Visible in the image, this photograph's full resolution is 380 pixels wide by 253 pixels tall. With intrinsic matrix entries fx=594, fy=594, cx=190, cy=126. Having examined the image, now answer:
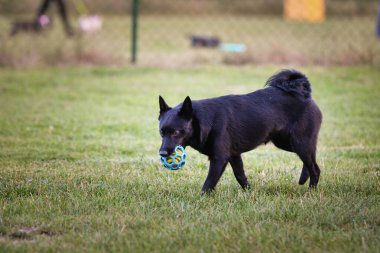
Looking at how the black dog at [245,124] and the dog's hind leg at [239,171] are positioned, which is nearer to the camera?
the black dog at [245,124]

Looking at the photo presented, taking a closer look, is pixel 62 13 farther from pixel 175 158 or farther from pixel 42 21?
pixel 175 158

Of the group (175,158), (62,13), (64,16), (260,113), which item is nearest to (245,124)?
(260,113)

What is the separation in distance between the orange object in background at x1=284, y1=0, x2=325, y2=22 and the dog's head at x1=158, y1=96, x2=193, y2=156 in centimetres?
1400

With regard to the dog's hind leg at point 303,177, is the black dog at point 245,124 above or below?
above

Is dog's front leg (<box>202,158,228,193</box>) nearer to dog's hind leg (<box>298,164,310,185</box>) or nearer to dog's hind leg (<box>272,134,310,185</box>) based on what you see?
dog's hind leg (<box>272,134,310,185</box>)

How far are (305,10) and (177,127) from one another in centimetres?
1709

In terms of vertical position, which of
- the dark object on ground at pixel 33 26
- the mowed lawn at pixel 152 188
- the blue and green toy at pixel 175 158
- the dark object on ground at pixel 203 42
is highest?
the dark object on ground at pixel 33 26

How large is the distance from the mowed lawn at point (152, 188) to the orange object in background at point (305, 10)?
28.6 ft

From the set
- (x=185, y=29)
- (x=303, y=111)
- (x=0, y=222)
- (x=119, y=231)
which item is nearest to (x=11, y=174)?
(x=0, y=222)

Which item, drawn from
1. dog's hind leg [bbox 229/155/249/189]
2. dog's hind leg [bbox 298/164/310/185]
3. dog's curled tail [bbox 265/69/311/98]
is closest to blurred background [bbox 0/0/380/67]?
dog's curled tail [bbox 265/69/311/98]

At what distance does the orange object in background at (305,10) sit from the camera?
737 inches

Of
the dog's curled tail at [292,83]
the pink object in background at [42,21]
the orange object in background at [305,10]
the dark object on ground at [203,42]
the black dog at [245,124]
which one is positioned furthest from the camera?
the orange object in background at [305,10]

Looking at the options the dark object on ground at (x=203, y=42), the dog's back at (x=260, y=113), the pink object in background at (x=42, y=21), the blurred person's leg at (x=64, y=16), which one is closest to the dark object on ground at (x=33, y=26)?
the pink object in background at (x=42, y=21)

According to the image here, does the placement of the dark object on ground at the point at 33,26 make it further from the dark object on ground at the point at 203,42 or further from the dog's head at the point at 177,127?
the dog's head at the point at 177,127
